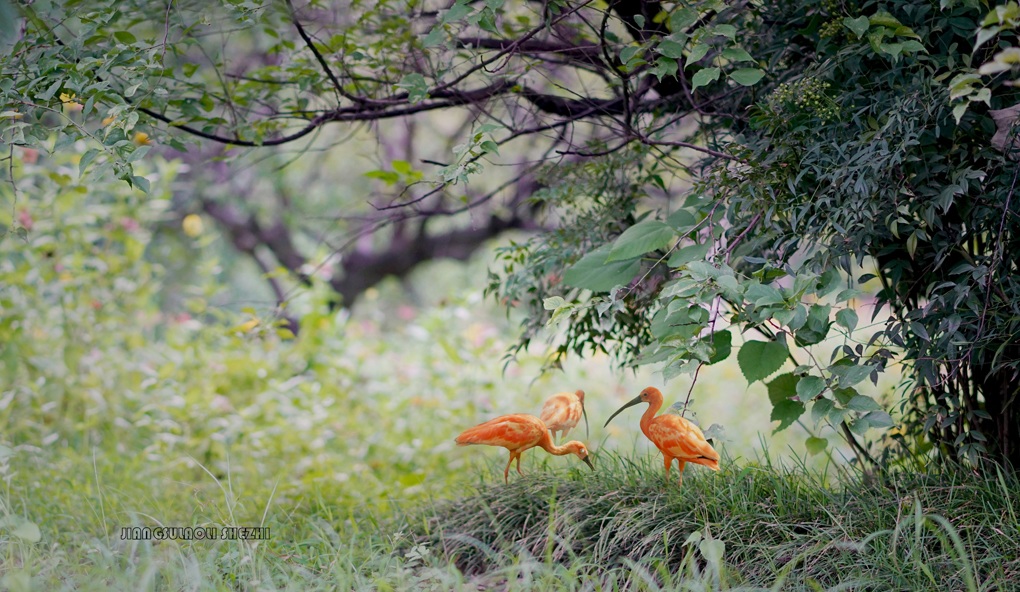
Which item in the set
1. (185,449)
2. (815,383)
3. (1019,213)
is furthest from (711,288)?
(185,449)

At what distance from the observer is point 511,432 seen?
78.9 inches

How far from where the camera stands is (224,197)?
6855mm

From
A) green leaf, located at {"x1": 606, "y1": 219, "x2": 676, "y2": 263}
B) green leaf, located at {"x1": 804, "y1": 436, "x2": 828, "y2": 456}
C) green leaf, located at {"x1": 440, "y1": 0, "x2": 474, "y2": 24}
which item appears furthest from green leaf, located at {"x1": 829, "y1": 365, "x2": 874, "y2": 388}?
green leaf, located at {"x1": 440, "y1": 0, "x2": 474, "y2": 24}

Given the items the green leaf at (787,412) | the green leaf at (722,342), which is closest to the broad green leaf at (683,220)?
the green leaf at (722,342)

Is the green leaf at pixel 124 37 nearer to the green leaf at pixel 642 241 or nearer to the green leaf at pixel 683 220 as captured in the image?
the green leaf at pixel 642 241

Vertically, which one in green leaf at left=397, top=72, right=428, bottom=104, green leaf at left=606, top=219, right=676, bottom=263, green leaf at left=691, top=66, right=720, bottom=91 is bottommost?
green leaf at left=606, top=219, right=676, bottom=263

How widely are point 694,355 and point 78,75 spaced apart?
161 centimetres

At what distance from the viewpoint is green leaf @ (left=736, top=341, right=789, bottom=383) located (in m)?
1.88

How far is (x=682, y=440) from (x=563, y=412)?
1.47 feet

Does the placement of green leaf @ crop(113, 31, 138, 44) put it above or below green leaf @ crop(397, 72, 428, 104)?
above

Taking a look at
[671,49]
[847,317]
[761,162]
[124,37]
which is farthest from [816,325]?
[124,37]

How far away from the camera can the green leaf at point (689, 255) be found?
1.93 metres

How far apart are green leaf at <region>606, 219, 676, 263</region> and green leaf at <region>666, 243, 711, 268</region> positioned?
0.05 meters

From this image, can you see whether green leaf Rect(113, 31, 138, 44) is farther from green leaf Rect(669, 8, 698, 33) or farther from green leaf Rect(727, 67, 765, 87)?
green leaf Rect(727, 67, 765, 87)
